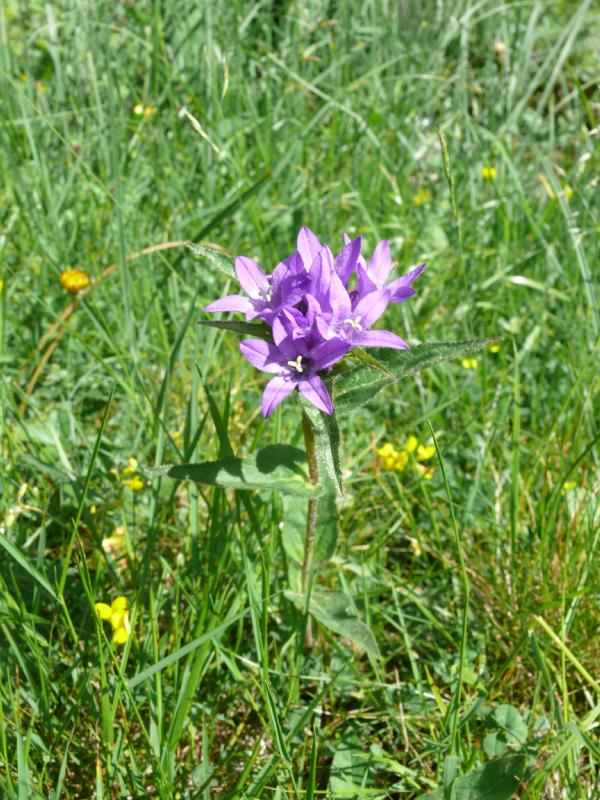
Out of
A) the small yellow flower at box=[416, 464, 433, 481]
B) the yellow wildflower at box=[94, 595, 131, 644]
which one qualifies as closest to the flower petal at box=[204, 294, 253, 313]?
the yellow wildflower at box=[94, 595, 131, 644]

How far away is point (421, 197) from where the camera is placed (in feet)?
11.2

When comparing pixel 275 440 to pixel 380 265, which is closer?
pixel 380 265

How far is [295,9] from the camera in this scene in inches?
156

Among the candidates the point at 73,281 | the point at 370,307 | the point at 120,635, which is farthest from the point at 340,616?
the point at 73,281

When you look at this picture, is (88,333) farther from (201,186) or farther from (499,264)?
(499,264)

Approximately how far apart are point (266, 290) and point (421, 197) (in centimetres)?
201

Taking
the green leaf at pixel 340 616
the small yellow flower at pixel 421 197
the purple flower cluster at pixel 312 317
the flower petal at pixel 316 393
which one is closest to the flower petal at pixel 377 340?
the purple flower cluster at pixel 312 317

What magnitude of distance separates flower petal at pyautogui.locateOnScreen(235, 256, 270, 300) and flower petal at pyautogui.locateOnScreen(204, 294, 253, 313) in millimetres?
40

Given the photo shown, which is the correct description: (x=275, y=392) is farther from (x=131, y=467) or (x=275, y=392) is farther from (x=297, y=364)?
(x=131, y=467)

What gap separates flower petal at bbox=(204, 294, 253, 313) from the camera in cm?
149

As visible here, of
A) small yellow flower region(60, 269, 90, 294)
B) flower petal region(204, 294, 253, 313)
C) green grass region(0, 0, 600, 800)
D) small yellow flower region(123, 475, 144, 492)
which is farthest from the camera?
small yellow flower region(60, 269, 90, 294)

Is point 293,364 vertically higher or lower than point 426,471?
higher

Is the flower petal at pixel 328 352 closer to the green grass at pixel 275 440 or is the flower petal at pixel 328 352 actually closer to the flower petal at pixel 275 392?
the flower petal at pixel 275 392

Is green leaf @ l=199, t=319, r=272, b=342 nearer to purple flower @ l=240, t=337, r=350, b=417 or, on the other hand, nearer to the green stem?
purple flower @ l=240, t=337, r=350, b=417
